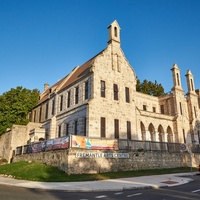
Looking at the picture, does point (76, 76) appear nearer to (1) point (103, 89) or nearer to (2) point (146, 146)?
(1) point (103, 89)

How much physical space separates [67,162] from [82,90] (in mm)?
12623

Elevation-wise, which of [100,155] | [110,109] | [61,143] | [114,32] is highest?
[114,32]

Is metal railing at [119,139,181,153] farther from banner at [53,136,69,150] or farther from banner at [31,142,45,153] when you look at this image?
banner at [31,142,45,153]

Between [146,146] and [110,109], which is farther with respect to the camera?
[110,109]

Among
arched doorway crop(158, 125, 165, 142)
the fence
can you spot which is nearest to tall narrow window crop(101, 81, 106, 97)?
the fence

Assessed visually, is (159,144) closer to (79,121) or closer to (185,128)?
(79,121)

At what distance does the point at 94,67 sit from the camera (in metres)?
26.9

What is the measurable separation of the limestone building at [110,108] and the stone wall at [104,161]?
15.4 ft

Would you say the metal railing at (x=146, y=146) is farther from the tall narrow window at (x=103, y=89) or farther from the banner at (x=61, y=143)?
the tall narrow window at (x=103, y=89)

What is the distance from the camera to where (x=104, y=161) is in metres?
19.5

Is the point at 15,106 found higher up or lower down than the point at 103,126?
higher up

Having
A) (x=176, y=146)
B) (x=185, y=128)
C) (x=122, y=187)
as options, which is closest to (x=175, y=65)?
(x=185, y=128)

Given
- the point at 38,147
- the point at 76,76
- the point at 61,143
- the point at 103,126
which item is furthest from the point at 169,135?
the point at 61,143

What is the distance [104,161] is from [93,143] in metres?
2.08
